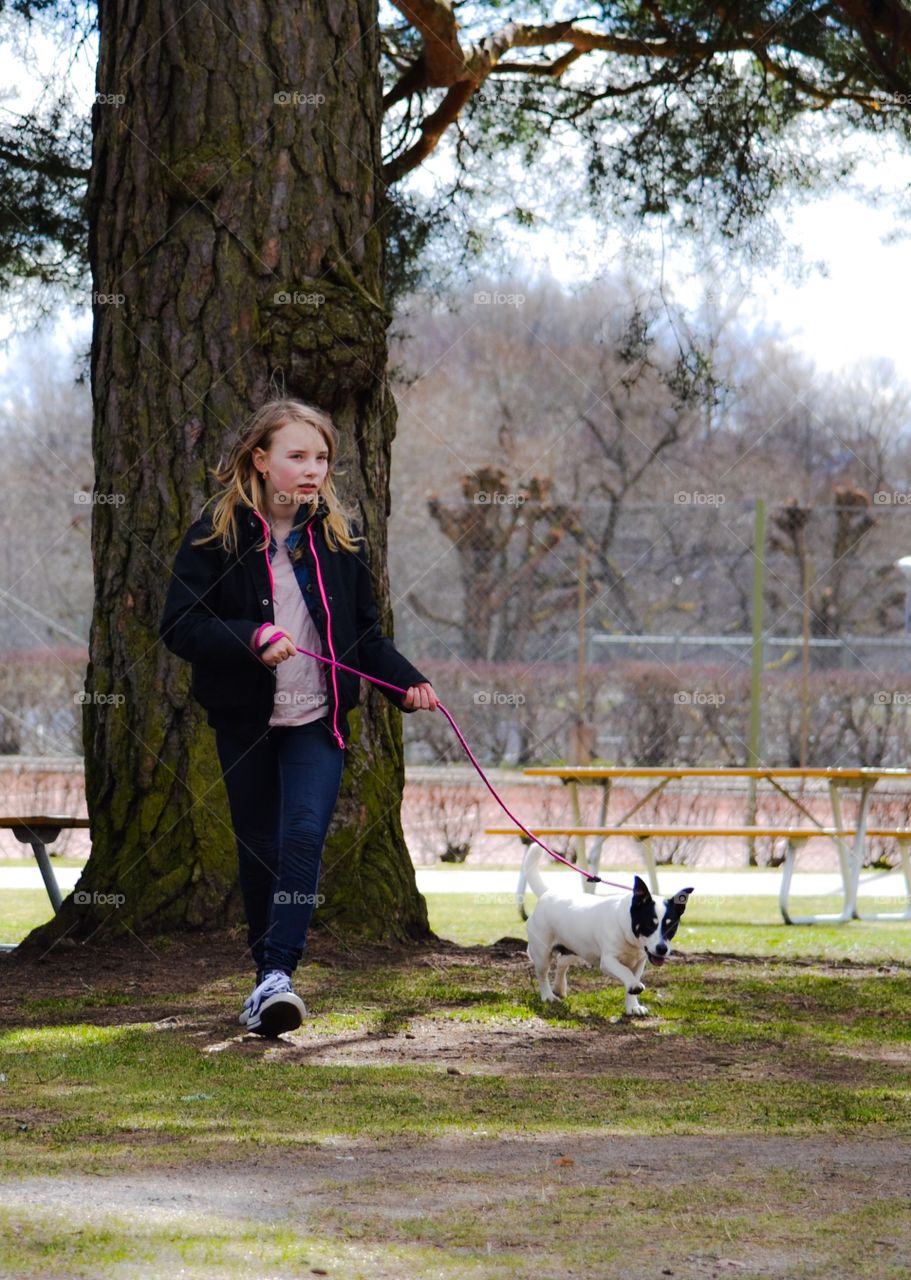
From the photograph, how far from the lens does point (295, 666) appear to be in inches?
184

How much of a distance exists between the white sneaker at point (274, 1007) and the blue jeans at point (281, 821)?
0.16 ft

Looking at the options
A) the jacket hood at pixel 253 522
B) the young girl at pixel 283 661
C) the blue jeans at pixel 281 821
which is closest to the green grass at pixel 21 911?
the blue jeans at pixel 281 821

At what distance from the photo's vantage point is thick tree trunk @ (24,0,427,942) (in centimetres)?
591

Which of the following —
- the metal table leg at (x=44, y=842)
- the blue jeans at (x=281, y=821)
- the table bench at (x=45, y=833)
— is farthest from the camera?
the metal table leg at (x=44, y=842)

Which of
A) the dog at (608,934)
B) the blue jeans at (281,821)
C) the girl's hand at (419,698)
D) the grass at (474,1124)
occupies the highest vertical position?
the girl's hand at (419,698)

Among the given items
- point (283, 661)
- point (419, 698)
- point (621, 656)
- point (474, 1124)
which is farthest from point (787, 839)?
point (621, 656)

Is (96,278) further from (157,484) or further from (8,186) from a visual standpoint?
(8,186)

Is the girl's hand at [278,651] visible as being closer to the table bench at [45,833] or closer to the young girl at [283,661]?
the young girl at [283,661]

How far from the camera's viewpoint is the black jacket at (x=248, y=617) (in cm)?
457

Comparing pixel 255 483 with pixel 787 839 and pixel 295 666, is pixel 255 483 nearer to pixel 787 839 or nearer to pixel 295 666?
pixel 295 666

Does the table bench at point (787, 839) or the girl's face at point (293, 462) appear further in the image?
the table bench at point (787, 839)

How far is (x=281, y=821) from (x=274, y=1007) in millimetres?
499

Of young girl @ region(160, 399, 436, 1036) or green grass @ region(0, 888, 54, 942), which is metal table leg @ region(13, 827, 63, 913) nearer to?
green grass @ region(0, 888, 54, 942)

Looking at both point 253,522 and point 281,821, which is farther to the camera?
point 253,522
